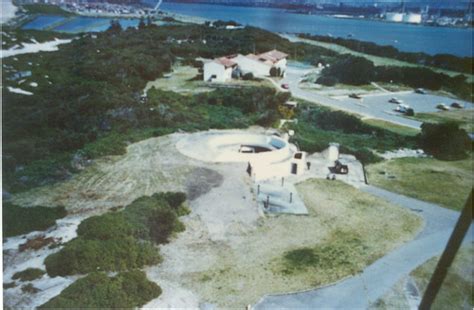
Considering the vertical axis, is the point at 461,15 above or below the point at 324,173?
above

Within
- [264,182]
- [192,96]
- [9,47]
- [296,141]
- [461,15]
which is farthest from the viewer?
[192,96]

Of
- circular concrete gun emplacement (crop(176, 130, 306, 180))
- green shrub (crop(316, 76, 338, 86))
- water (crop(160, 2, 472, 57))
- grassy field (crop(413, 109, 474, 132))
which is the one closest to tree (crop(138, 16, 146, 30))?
water (crop(160, 2, 472, 57))

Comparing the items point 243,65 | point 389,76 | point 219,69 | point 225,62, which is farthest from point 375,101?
point 219,69

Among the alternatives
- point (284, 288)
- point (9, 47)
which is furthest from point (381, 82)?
point (9, 47)

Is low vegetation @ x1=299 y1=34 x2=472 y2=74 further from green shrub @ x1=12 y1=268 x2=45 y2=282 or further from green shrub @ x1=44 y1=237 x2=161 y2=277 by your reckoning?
green shrub @ x1=12 y1=268 x2=45 y2=282

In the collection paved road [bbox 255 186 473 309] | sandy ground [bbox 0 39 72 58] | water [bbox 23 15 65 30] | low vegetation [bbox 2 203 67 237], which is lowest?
paved road [bbox 255 186 473 309]

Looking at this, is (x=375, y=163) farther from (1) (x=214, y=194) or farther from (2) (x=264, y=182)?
(1) (x=214, y=194)

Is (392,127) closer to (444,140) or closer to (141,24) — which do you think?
(444,140)
